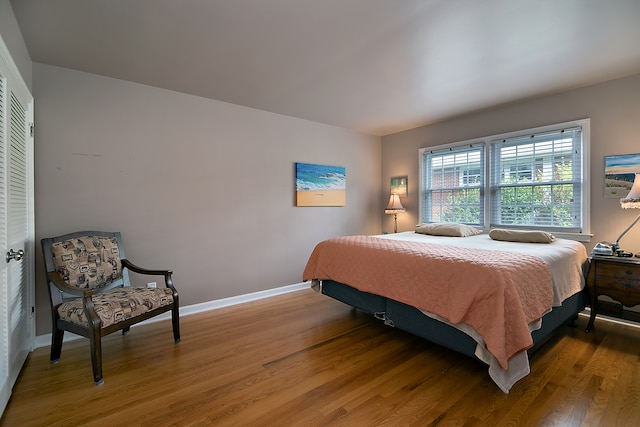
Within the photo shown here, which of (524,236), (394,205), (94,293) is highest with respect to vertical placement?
(394,205)

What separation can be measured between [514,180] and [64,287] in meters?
4.70

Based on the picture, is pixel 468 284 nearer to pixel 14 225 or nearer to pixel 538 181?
pixel 538 181

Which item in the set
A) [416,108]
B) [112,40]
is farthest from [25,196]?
[416,108]

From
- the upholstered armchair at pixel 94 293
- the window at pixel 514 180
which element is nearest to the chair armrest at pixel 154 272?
the upholstered armchair at pixel 94 293

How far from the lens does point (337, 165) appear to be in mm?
4656

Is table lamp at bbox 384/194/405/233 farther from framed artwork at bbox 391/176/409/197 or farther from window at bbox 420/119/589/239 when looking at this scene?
window at bbox 420/119/589/239

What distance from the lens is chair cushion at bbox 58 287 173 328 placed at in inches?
81.5

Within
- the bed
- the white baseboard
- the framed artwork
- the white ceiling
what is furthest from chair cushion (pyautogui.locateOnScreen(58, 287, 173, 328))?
the framed artwork

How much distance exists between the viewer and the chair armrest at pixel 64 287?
2070mm

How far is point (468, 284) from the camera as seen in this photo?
6.33ft

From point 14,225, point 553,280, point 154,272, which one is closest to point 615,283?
point 553,280

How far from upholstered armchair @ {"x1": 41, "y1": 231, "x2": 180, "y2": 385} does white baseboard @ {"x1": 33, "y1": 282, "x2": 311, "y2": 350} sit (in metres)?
0.41

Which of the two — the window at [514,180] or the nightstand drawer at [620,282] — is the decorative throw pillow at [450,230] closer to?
the window at [514,180]

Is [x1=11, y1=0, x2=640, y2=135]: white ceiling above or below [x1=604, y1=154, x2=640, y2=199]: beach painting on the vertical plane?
above
